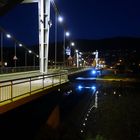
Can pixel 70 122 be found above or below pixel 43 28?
below

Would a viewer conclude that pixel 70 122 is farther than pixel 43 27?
No

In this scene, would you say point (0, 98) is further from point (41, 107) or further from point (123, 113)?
point (123, 113)

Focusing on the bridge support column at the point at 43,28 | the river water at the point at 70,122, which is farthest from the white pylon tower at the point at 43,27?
the river water at the point at 70,122

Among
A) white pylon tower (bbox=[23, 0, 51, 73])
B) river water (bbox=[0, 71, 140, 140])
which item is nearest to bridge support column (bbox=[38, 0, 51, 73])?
white pylon tower (bbox=[23, 0, 51, 73])

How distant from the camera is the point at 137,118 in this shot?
28.0 metres

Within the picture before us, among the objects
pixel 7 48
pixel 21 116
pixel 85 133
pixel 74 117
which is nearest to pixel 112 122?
pixel 74 117

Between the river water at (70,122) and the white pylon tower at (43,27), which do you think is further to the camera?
the white pylon tower at (43,27)

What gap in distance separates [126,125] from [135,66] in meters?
118

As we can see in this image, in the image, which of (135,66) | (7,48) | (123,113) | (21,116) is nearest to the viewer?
(21,116)

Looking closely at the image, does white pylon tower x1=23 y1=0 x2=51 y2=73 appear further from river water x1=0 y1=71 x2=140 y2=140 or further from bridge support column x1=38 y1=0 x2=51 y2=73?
river water x1=0 y1=71 x2=140 y2=140

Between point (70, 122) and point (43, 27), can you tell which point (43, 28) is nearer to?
point (43, 27)

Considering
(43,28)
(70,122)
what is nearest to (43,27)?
(43,28)

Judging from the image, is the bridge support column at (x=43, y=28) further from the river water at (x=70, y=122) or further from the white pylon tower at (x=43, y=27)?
the river water at (x=70, y=122)

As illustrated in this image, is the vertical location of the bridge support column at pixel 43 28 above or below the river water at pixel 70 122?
above
